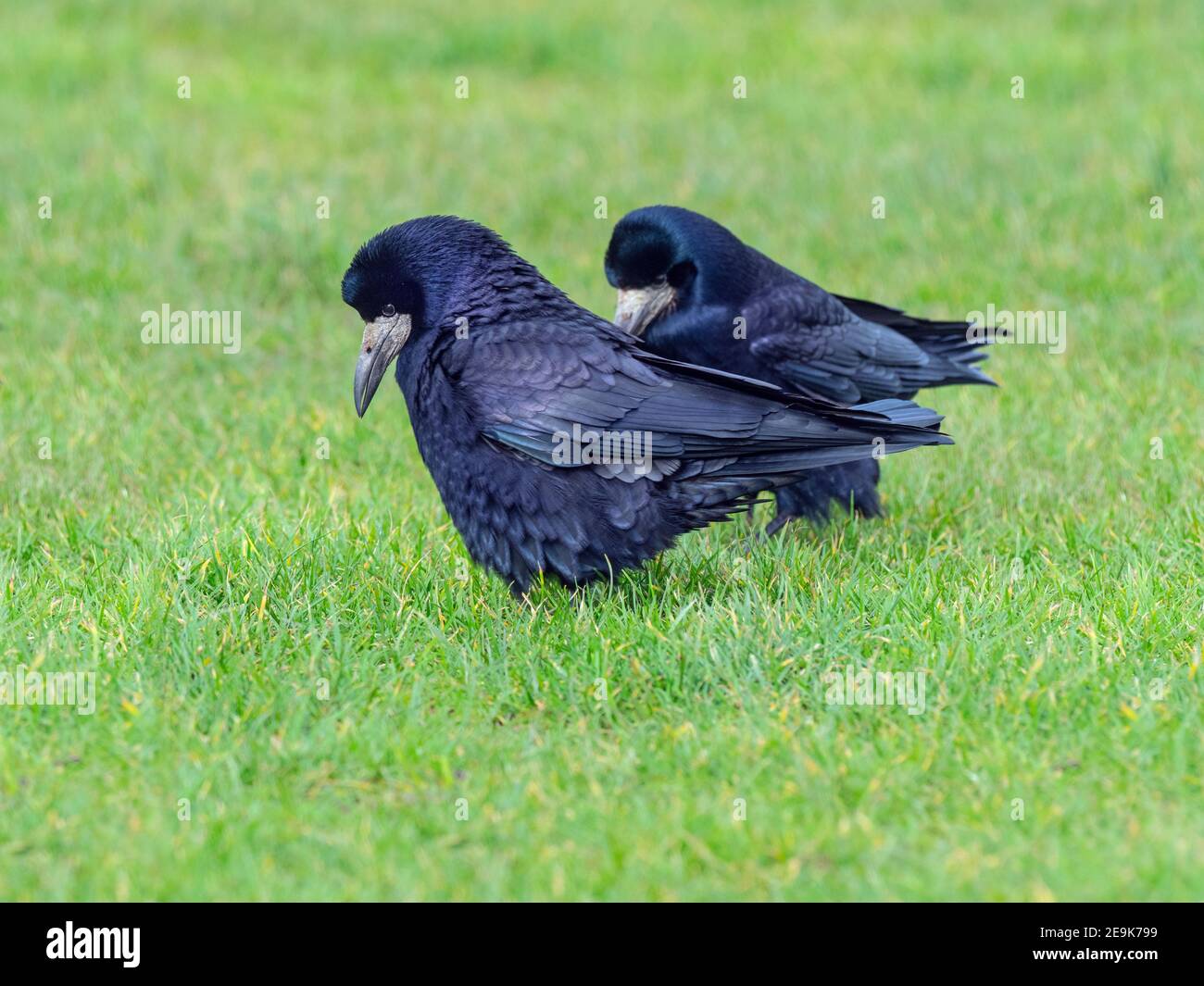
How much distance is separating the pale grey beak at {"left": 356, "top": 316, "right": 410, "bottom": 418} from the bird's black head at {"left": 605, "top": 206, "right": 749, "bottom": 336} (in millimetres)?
1023

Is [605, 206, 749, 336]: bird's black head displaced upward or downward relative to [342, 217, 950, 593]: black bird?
upward

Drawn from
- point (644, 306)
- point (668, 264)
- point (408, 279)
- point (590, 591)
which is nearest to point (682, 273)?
point (668, 264)

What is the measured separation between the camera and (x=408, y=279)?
5.11 metres

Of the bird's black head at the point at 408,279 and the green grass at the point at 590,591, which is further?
the bird's black head at the point at 408,279

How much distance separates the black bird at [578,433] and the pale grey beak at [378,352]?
0.15m

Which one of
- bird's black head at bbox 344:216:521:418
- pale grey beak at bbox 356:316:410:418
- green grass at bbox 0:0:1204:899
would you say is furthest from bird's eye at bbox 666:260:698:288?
pale grey beak at bbox 356:316:410:418

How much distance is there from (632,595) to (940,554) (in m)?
1.19

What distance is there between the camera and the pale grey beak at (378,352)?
521cm

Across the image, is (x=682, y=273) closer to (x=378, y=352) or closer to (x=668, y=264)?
(x=668, y=264)

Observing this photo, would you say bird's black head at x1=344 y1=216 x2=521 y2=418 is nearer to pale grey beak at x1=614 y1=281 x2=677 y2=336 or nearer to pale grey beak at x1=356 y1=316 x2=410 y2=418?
pale grey beak at x1=356 y1=316 x2=410 y2=418

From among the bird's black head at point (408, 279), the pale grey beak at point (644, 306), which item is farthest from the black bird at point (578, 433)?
the pale grey beak at point (644, 306)

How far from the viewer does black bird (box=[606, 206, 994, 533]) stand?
583 centimetres

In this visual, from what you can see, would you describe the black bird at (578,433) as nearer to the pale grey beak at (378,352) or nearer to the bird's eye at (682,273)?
the pale grey beak at (378,352)

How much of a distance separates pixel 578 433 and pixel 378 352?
86 centimetres
